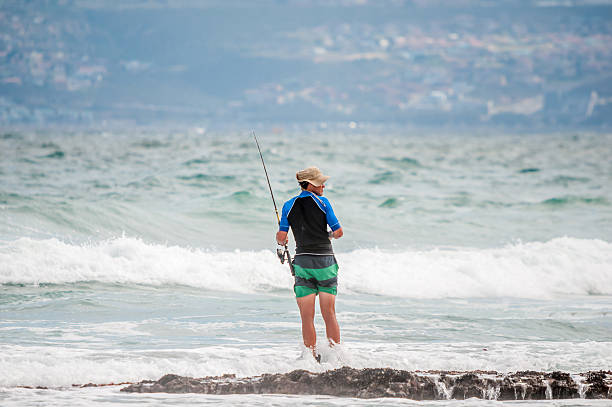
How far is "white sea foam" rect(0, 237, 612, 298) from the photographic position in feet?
40.7

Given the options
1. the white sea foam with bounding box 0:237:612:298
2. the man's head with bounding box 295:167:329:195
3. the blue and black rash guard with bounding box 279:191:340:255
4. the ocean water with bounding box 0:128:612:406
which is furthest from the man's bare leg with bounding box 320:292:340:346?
the white sea foam with bounding box 0:237:612:298

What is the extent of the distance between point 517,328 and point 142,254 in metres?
6.37

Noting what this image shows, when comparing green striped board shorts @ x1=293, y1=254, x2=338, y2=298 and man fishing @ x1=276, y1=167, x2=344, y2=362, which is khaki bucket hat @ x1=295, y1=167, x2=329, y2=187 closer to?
man fishing @ x1=276, y1=167, x2=344, y2=362

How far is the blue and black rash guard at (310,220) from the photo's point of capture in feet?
21.9

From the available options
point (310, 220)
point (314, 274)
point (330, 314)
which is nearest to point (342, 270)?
point (330, 314)

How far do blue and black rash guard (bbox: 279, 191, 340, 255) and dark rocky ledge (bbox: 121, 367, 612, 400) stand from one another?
101 cm

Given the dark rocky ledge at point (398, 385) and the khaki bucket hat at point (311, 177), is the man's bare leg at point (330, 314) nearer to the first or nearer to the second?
the dark rocky ledge at point (398, 385)

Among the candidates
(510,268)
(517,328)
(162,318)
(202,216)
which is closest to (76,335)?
(162,318)

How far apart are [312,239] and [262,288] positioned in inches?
236

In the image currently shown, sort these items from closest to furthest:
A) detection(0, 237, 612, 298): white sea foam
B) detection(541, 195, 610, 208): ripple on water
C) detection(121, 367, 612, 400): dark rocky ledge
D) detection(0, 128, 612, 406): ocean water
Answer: detection(121, 367, 612, 400): dark rocky ledge, detection(0, 128, 612, 406): ocean water, detection(0, 237, 612, 298): white sea foam, detection(541, 195, 610, 208): ripple on water

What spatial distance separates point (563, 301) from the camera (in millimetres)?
12258

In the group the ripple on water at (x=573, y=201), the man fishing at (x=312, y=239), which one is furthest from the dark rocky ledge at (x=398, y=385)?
the ripple on water at (x=573, y=201)

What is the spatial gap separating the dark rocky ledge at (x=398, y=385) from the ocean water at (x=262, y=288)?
113 millimetres

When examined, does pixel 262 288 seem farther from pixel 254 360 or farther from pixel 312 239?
pixel 312 239
